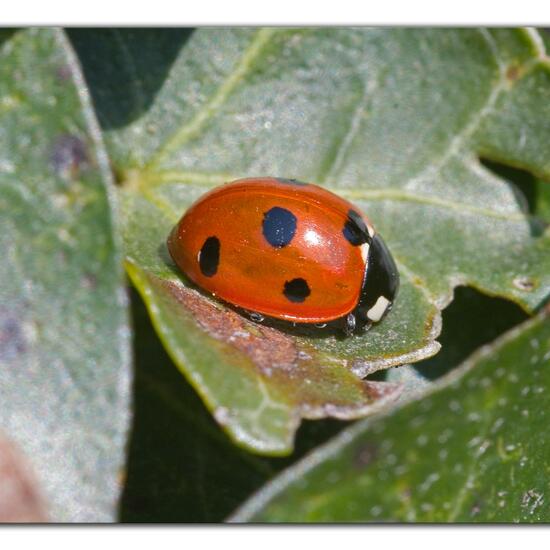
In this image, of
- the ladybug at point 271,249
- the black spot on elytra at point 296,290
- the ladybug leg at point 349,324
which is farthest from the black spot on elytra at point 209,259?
the ladybug leg at point 349,324

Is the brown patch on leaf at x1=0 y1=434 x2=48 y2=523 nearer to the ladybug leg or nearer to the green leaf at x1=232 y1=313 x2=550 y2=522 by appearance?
the green leaf at x1=232 y1=313 x2=550 y2=522

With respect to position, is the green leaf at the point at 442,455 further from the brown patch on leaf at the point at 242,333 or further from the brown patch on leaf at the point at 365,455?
the brown patch on leaf at the point at 242,333

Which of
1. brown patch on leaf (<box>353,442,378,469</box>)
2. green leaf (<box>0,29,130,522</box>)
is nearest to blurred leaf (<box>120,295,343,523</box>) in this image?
green leaf (<box>0,29,130,522</box>)

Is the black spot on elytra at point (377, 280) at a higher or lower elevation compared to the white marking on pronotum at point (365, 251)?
lower

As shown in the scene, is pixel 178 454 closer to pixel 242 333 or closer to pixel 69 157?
pixel 242 333

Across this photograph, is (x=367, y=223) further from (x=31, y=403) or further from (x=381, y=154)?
(x=31, y=403)

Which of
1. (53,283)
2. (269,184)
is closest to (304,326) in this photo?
(269,184)

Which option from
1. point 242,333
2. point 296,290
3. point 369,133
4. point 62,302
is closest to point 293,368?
point 242,333
